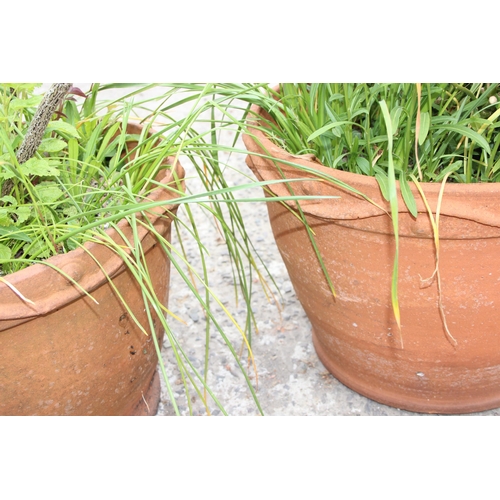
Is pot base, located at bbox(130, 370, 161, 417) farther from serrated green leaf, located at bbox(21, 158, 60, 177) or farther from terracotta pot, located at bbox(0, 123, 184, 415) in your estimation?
serrated green leaf, located at bbox(21, 158, 60, 177)

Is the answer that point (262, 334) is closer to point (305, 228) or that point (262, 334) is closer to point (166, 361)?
point (166, 361)

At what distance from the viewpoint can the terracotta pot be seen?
2.72 ft

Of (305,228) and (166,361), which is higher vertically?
(305,228)

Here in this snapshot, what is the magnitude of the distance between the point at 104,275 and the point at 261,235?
2.96 feet

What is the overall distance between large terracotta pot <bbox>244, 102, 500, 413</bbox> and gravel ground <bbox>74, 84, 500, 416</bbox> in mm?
98

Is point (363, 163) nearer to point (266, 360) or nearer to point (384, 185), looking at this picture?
point (384, 185)

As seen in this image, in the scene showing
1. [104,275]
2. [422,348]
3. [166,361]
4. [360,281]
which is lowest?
[166,361]

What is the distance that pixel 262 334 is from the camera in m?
1.43

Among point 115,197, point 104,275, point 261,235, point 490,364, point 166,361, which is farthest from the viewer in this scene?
point 261,235

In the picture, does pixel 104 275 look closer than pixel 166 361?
Yes

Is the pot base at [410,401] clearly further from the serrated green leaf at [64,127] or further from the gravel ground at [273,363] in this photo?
the serrated green leaf at [64,127]

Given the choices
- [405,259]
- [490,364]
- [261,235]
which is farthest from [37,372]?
[261,235]

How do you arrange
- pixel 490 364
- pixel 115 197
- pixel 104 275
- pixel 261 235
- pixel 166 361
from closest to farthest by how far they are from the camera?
1. pixel 104 275
2. pixel 115 197
3. pixel 490 364
4. pixel 166 361
5. pixel 261 235

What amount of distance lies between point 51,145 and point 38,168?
8 centimetres
